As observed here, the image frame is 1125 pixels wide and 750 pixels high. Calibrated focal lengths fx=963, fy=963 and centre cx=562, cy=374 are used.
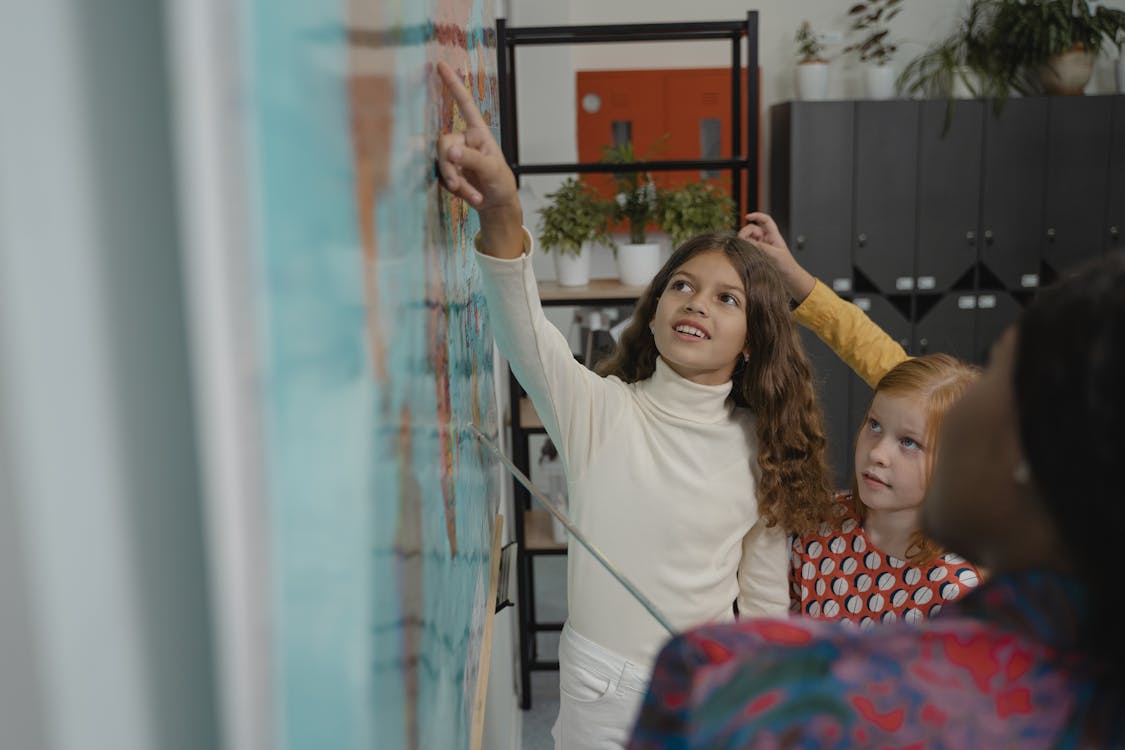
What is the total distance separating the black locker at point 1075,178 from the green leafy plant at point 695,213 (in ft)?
8.38

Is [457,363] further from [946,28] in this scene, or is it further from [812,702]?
[946,28]

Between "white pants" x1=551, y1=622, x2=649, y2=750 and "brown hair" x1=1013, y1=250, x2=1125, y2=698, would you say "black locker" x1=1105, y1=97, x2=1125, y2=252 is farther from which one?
"brown hair" x1=1013, y1=250, x2=1125, y2=698

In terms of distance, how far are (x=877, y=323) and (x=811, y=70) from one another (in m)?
1.13

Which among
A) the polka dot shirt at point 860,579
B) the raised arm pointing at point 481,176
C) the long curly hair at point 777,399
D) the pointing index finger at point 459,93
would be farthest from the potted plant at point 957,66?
the pointing index finger at point 459,93

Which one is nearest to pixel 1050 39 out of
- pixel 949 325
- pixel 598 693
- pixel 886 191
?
pixel 886 191

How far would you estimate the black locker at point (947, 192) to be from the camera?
4.12 meters

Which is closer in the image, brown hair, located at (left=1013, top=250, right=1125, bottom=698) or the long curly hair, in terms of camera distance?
brown hair, located at (left=1013, top=250, right=1125, bottom=698)

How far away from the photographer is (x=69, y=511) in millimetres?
280

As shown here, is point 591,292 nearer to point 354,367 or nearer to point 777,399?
point 777,399

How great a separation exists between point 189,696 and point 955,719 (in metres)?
0.33

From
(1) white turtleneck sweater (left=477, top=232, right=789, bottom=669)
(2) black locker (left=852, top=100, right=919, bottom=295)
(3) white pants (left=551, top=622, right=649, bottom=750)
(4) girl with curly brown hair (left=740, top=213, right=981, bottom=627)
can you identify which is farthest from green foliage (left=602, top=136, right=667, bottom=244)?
(2) black locker (left=852, top=100, right=919, bottom=295)

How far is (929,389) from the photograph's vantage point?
1.35m

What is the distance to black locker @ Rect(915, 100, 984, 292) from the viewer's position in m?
4.12

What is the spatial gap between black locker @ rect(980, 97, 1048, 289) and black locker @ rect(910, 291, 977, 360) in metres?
0.20
